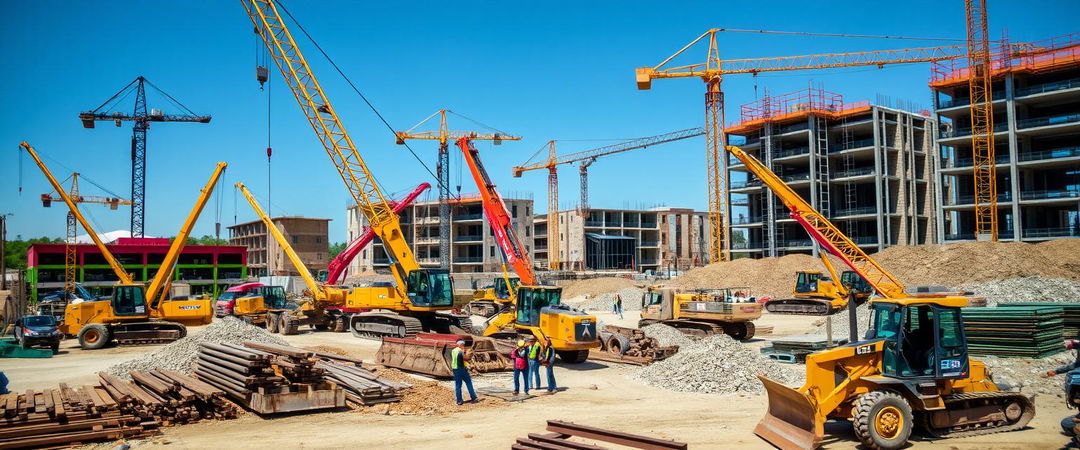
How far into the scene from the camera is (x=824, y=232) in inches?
1396

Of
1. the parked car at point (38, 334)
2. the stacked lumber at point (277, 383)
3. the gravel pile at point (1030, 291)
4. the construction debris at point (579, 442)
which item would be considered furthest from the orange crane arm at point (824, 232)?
the parked car at point (38, 334)

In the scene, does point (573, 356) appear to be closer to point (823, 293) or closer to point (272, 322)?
point (272, 322)

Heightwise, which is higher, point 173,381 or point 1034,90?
point 1034,90

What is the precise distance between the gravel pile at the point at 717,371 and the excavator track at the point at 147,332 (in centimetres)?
2004

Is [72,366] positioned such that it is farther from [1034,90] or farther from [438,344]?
[1034,90]

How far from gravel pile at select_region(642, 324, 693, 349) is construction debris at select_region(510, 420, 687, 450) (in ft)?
40.9

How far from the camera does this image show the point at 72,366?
2314cm

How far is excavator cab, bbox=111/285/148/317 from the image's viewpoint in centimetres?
2884

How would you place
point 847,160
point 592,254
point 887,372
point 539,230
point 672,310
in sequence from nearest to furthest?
point 887,372
point 672,310
point 847,160
point 592,254
point 539,230

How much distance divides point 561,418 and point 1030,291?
2704cm

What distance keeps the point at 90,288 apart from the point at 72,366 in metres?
44.1

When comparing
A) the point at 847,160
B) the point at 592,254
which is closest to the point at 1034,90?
the point at 847,160

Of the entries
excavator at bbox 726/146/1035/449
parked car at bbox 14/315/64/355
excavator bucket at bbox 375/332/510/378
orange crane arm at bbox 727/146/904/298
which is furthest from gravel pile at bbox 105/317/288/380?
orange crane arm at bbox 727/146/904/298

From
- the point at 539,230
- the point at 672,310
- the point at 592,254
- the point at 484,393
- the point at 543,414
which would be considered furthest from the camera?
the point at 539,230
